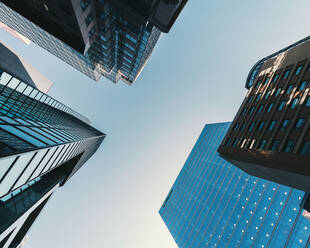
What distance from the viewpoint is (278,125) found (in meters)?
26.7

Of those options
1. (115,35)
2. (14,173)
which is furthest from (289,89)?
(14,173)

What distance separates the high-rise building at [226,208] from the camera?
46.2m

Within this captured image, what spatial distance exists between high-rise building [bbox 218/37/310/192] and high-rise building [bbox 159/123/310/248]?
53.5 ft

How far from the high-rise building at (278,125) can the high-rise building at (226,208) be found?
1631 centimetres

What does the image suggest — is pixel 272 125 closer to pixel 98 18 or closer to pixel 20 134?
pixel 98 18

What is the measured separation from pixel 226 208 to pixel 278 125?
5217cm

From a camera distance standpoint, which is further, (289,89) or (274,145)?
(289,89)

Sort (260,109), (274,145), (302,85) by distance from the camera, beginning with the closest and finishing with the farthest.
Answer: (274,145)
(302,85)
(260,109)

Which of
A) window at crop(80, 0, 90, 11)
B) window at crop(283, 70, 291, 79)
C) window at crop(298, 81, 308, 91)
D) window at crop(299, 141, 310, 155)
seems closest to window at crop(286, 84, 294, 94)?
window at crop(298, 81, 308, 91)

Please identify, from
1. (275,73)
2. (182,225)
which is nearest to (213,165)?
(182,225)

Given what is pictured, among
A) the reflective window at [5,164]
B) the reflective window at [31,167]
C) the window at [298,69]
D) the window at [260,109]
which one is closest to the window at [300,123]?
the window at [260,109]

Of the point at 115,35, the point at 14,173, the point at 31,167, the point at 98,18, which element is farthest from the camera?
the point at 115,35

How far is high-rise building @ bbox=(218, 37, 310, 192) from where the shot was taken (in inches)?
866

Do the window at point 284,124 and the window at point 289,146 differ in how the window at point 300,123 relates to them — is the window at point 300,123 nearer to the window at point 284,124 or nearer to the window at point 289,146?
the window at point 284,124
